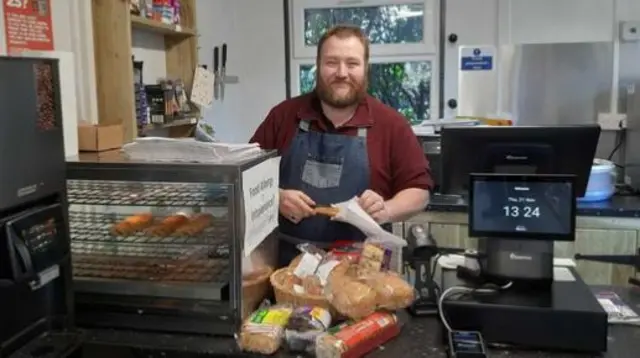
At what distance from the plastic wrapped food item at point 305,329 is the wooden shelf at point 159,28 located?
1.89 meters

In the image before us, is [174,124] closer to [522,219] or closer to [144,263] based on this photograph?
[144,263]

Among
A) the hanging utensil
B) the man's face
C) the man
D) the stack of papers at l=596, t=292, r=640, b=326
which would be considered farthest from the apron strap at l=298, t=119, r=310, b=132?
the hanging utensil

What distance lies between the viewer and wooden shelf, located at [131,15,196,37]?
9.19 ft

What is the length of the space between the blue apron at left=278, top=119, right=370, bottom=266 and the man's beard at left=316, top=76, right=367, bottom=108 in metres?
0.11

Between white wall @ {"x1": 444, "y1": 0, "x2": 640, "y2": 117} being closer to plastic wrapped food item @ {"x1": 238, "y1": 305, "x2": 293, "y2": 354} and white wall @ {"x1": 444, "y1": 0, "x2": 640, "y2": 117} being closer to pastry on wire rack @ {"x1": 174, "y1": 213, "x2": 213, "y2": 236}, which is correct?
pastry on wire rack @ {"x1": 174, "y1": 213, "x2": 213, "y2": 236}

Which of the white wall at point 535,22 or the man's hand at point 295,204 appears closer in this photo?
the man's hand at point 295,204

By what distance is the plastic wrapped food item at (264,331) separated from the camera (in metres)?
1.29

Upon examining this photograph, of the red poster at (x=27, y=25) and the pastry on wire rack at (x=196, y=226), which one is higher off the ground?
the red poster at (x=27, y=25)

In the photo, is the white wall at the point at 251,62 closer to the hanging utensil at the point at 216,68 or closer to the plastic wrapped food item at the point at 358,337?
the hanging utensil at the point at 216,68

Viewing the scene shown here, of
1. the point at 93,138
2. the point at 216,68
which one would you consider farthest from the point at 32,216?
the point at 216,68

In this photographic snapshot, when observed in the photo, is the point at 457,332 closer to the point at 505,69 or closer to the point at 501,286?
the point at 501,286

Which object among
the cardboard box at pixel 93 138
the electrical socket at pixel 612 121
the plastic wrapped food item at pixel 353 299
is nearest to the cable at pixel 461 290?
the plastic wrapped food item at pixel 353 299

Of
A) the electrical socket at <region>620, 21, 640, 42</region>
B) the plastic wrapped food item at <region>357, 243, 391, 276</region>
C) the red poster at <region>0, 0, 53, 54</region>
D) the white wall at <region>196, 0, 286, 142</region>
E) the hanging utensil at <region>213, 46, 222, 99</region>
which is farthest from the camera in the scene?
the white wall at <region>196, 0, 286, 142</region>

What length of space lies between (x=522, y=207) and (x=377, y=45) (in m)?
3.16
